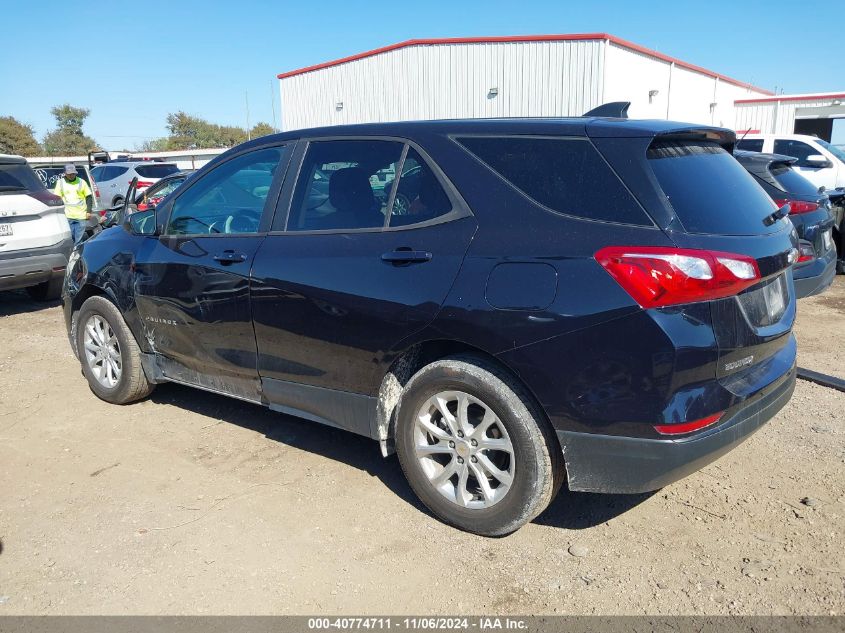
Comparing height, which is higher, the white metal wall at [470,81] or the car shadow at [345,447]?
the white metal wall at [470,81]

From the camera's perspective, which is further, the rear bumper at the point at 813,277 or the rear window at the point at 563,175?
the rear bumper at the point at 813,277

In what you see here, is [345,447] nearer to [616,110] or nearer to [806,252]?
[616,110]

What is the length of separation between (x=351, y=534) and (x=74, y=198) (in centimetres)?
1064

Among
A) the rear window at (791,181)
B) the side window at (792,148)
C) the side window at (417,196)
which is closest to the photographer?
the side window at (417,196)

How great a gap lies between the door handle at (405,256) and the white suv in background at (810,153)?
497 inches

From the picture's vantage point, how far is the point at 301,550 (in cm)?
320

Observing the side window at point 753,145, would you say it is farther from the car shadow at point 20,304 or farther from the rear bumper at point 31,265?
the car shadow at point 20,304

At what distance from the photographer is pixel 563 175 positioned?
2.98m

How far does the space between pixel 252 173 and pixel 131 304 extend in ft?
4.33

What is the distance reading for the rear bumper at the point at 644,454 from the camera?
107 inches

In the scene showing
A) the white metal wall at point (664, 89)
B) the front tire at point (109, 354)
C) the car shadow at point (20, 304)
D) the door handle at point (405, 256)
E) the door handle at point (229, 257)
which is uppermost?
the white metal wall at point (664, 89)

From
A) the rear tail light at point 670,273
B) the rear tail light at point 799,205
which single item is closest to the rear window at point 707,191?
the rear tail light at point 670,273

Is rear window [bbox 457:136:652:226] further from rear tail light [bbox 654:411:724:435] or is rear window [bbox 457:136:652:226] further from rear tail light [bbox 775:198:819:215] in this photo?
rear tail light [bbox 775:198:819:215]

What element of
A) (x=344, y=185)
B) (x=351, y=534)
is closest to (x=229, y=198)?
(x=344, y=185)
